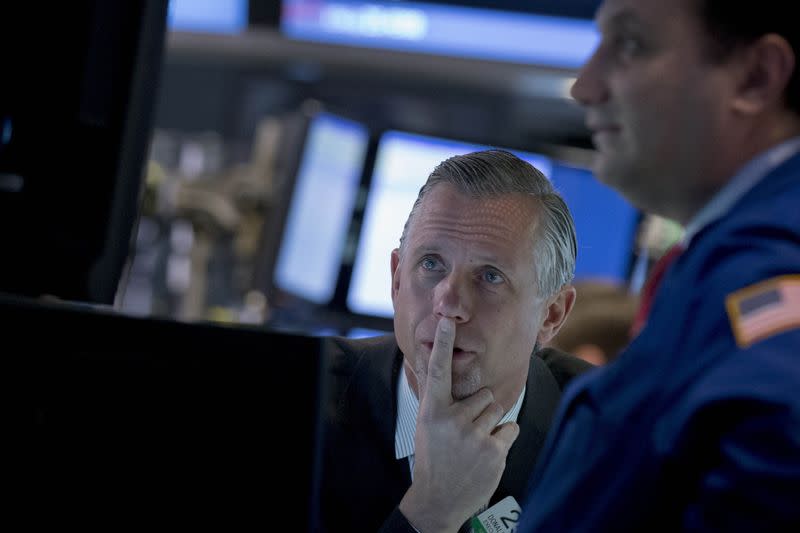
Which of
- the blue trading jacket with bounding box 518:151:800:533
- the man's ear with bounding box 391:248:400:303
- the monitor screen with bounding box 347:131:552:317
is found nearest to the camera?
the blue trading jacket with bounding box 518:151:800:533

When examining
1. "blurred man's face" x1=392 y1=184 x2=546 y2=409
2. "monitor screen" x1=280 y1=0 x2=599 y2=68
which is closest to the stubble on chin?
"blurred man's face" x1=392 y1=184 x2=546 y2=409

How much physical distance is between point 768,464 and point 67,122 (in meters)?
0.87

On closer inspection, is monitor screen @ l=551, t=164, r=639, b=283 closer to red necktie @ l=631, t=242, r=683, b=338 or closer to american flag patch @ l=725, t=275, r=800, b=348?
red necktie @ l=631, t=242, r=683, b=338

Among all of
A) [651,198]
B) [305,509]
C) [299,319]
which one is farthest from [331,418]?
[299,319]

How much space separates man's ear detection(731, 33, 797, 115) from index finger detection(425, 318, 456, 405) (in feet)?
1.01

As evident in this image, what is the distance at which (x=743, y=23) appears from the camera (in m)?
0.68

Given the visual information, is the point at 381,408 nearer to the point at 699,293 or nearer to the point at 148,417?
the point at 148,417

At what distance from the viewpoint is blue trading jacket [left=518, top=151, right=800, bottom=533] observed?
→ 56cm

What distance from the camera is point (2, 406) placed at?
0.83m

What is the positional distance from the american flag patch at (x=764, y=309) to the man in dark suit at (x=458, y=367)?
30cm

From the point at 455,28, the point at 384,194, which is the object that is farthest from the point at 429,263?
the point at 455,28

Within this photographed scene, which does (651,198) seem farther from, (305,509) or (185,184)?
(185,184)

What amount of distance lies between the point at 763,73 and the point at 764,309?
0.64 feet

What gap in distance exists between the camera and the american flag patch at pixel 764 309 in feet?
1.91
